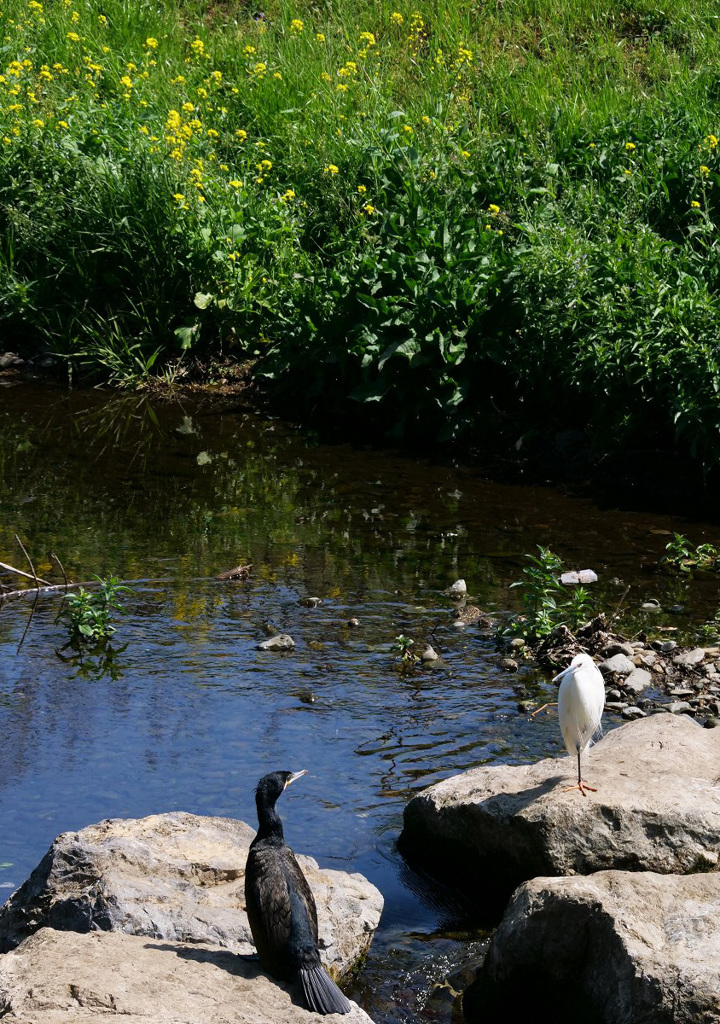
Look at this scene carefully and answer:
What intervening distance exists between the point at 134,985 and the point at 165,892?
0.51m

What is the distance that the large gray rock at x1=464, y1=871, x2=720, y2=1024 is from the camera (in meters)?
3.49

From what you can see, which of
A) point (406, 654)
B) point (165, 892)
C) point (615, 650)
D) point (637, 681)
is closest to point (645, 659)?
point (615, 650)

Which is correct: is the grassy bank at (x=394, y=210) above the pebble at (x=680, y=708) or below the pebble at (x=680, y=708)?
above

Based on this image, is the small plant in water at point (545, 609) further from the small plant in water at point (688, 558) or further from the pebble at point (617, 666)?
the small plant in water at point (688, 558)

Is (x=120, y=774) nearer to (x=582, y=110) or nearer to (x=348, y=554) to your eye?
(x=348, y=554)

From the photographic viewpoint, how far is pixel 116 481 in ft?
30.8

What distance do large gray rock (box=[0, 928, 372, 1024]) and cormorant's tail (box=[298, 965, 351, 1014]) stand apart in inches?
1.3

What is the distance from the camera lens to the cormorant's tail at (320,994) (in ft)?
11.4

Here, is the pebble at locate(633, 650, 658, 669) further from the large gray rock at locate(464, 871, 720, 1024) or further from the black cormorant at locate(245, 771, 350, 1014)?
the black cormorant at locate(245, 771, 350, 1014)

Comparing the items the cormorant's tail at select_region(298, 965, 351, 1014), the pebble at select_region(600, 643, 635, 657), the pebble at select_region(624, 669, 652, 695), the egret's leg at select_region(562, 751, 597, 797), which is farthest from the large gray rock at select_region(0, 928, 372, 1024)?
the pebble at select_region(600, 643, 635, 657)

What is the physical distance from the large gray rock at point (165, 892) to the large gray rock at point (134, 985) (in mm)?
75

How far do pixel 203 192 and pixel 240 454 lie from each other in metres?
2.90

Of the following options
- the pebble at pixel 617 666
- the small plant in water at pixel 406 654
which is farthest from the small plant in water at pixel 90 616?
the pebble at pixel 617 666

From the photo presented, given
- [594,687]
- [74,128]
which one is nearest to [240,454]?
[74,128]
